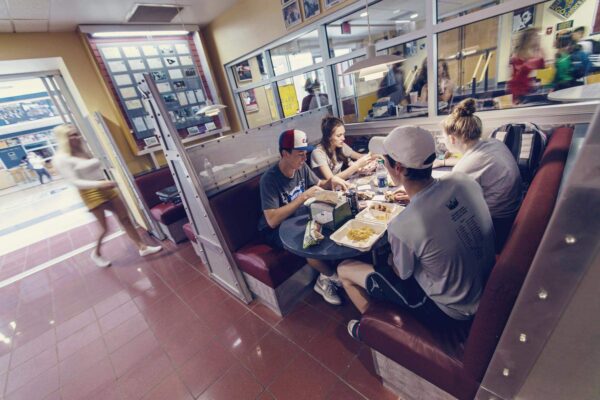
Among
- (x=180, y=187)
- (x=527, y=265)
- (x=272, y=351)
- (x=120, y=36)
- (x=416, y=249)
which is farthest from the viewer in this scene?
(x=120, y=36)

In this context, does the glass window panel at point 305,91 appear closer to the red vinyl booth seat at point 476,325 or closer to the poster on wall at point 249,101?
the poster on wall at point 249,101

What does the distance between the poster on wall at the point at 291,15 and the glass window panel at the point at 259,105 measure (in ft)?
4.17

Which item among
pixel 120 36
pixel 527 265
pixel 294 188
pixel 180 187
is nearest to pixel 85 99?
pixel 120 36

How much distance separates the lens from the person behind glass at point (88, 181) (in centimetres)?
298

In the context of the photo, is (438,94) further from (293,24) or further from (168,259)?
(168,259)

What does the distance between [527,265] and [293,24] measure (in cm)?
414

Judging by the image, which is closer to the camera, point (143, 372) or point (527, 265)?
point (527, 265)

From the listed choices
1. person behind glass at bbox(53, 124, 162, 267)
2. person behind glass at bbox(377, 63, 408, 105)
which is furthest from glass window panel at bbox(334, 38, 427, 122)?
person behind glass at bbox(53, 124, 162, 267)

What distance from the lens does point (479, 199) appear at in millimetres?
1220

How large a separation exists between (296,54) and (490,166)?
17.0 feet

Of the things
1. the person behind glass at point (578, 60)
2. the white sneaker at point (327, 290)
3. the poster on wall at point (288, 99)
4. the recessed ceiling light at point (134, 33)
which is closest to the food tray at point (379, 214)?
the white sneaker at point (327, 290)

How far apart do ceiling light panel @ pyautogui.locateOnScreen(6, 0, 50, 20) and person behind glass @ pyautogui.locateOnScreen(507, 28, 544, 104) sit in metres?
5.37

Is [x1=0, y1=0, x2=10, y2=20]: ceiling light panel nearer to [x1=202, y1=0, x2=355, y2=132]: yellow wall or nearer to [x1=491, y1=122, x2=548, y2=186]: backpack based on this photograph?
[x1=202, y1=0, x2=355, y2=132]: yellow wall

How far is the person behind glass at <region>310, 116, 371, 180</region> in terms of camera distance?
8.73ft
